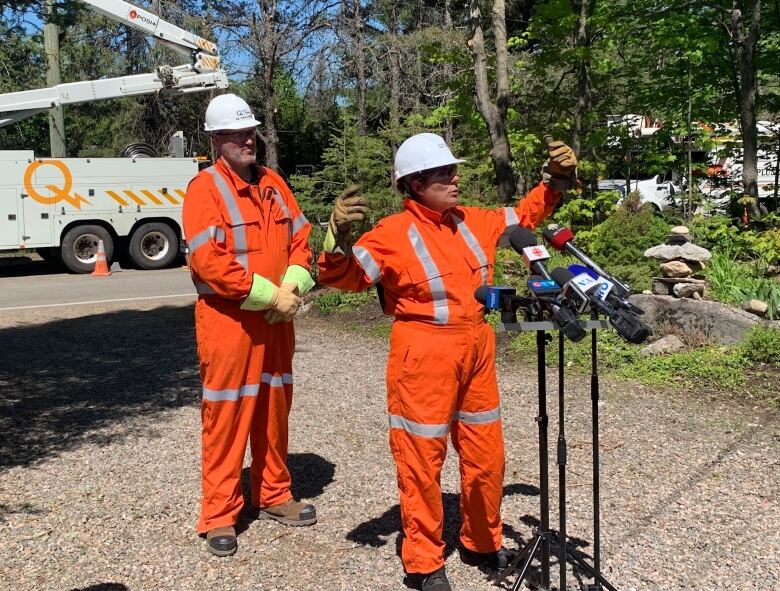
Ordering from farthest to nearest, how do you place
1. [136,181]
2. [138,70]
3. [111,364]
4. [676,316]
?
1. [138,70]
2. [136,181]
3. [111,364]
4. [676,316]

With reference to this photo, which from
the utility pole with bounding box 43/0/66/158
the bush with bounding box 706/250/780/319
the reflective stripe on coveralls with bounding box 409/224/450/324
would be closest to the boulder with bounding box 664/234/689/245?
the bush with bounding box 706/250/780/319

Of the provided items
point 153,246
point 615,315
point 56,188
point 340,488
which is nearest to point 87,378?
point 340,488

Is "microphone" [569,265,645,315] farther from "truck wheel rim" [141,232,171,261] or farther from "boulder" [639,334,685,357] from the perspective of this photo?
"truck wheel rim" [141,232,171,261]

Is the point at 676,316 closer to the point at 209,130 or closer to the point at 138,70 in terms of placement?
the point at 209,130

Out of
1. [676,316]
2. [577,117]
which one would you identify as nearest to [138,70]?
[577,117]

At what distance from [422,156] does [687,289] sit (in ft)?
16.2

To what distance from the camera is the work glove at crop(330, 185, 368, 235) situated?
3156 mm

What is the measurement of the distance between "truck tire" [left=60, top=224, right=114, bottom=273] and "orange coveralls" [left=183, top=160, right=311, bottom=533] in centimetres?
1355

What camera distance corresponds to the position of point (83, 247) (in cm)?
1681

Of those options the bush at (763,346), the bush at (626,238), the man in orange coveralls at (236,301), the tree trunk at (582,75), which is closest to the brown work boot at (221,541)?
the man in orange coveralls at (236,301)

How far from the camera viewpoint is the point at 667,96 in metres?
11.1

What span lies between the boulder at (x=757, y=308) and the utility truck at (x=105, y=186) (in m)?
12.7

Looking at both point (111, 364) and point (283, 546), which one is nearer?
point (283, 546)

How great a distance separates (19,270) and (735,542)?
17.1 m
